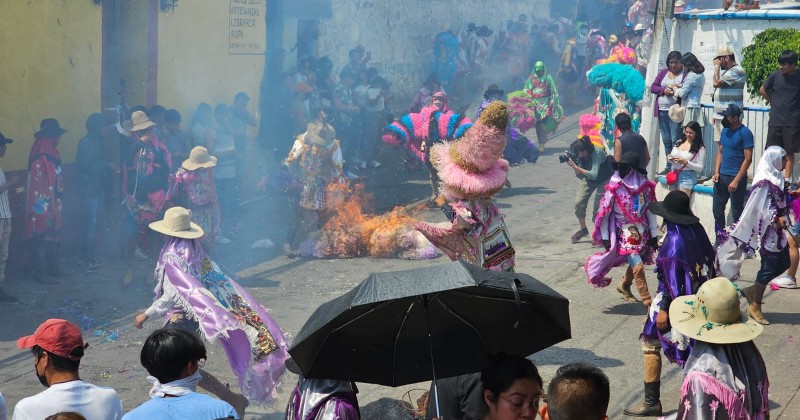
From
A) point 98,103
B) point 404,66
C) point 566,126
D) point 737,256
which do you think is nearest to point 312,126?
point 98,103

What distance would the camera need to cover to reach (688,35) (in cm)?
1432

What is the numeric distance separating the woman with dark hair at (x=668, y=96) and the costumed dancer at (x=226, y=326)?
7883 mm

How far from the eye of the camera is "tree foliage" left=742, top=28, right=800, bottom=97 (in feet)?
40.5

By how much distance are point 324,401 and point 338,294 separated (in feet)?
21.6

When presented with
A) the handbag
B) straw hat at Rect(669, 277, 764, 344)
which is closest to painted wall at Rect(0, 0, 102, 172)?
the handbag

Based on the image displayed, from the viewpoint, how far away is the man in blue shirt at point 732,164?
10984 mm

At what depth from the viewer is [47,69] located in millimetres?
13430

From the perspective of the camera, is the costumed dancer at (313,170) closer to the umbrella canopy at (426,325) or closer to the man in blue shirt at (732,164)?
the man in blue shirt at (732,164)

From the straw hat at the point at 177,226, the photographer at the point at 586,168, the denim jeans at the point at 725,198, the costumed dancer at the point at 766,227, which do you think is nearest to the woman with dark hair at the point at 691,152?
the denim jeans at the point at 725,198

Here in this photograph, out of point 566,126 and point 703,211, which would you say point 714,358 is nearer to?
point 703,211

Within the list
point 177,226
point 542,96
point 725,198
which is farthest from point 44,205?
point 542,96

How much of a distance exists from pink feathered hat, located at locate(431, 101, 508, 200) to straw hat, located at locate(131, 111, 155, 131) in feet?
17.8

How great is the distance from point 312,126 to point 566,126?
38.0 ft

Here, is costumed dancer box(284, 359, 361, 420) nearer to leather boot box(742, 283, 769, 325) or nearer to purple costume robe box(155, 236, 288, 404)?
purple costume robe box(155, 236, 288, 404)
